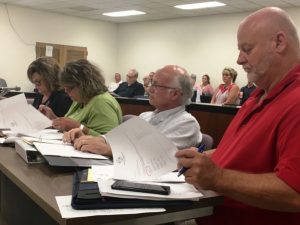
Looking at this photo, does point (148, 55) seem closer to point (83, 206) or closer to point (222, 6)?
point (222, 6)

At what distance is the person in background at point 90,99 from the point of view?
2.04m

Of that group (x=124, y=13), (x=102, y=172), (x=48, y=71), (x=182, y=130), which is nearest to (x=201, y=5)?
(x=124, y=13)

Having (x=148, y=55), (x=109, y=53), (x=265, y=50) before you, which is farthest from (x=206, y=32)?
(x=265, y=50)

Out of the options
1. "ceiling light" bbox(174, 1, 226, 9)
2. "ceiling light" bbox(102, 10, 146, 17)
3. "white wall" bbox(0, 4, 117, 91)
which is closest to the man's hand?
"ceiling light" bbox(174, 1, 226, 9)

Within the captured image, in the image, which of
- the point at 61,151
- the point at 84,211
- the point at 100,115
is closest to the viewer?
the point at 84,211

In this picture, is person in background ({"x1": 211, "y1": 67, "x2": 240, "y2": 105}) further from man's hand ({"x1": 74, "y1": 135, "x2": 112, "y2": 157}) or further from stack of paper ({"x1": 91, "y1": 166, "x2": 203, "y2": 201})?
stack of paper ({"x1": 91, "y1": 166, "x2": 203, "y2": 201})

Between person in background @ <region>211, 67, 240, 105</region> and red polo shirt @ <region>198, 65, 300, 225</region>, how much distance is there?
4.96 m

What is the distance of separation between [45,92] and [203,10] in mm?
5426

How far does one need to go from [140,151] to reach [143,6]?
672 centimetres

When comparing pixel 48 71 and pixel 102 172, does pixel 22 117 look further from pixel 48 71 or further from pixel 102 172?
pixel 48 71

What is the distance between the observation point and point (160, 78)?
1.87 metres

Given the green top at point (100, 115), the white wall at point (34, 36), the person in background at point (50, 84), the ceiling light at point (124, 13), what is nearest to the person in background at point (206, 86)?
the ceiling light at point (124, 13)

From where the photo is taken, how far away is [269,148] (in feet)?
3.17

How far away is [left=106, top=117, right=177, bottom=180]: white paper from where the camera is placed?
3.18 feet
